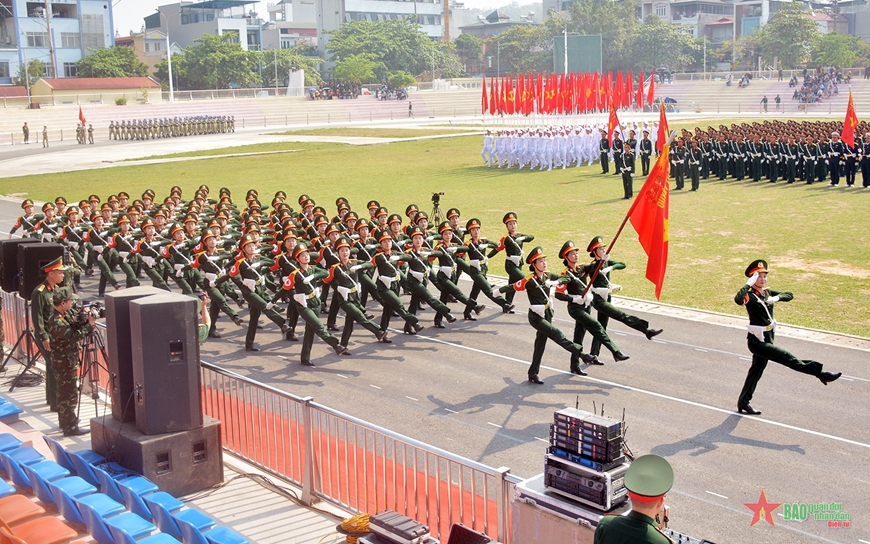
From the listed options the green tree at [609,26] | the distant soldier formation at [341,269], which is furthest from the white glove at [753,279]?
the green tree at [609,26]

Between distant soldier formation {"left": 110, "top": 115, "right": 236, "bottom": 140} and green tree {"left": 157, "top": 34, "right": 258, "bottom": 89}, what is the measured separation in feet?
69.4

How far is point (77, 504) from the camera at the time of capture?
666 cm

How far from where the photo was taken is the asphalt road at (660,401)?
8.34m

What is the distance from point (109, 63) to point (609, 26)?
52504 mm

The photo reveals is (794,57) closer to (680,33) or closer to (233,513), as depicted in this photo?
(680,33)

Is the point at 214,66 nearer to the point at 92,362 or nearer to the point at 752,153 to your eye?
the point at 752,153

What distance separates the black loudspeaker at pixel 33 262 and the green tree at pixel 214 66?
77150 millimetres

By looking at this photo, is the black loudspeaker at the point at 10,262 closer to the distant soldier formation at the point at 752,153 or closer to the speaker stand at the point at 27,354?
the speaker stand at the point at 27,354

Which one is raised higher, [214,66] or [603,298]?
[214,66]

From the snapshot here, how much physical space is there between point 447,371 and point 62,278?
5.05m

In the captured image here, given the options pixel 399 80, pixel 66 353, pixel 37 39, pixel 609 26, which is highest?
pixel 609 26

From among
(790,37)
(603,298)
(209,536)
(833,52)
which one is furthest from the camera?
(790,37)

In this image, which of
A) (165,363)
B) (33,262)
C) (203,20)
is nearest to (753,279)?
(165,363)

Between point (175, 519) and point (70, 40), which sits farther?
point (70, 40)
